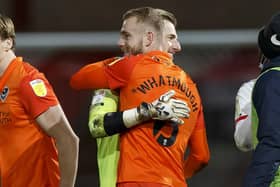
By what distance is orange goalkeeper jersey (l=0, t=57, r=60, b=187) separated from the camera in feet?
14.3

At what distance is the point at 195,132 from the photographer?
4551 mm

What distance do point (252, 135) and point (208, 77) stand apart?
9.02 feet

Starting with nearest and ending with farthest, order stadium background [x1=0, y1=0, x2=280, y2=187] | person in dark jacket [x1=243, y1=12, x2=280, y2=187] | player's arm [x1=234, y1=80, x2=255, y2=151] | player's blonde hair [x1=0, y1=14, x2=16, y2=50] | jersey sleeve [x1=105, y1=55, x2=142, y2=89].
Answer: person in dark jacket [x1=243, y1=12, x2=280, y2=187] < player's arm [x1=234, y1=80, x2=255, y2=151] < jersey sleeve [x1=105, y1=55, x2=142, y2=89] < player's blonde hair [x1=0, y1=14, x2=16, y2=50] < stadium background [x1=0, y1=0, x2=280, y2=187]

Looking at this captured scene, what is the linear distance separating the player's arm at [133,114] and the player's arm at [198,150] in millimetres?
183

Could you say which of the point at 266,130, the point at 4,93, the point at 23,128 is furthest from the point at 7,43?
the point at 266,130

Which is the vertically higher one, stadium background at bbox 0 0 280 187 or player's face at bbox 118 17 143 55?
player's face at bbox 118 17 143 55

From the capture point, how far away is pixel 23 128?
4.41 m

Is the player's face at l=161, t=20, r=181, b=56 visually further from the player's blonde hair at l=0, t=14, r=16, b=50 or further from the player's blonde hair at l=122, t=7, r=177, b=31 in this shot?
the player's blonde hair at l=0, t=14, r=16, b=50

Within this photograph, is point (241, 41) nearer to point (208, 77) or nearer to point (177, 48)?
point (208, 77)

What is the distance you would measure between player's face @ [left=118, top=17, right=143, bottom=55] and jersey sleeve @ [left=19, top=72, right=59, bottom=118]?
380mm

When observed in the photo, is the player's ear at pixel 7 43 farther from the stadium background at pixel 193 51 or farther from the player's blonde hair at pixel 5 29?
the stadium background at pixel 193 51

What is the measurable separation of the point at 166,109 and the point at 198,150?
1.25 feet

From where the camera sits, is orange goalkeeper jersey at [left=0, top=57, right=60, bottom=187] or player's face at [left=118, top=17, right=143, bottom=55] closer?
orange goalkeeper jersey at [left=0, top=57, right=60, bottom=187]

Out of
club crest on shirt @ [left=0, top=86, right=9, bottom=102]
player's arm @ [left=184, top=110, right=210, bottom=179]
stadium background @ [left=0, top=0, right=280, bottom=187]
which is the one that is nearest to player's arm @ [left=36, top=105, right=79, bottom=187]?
club crest on shirt @ [left=0, top=86, right=9, bottom=102]
